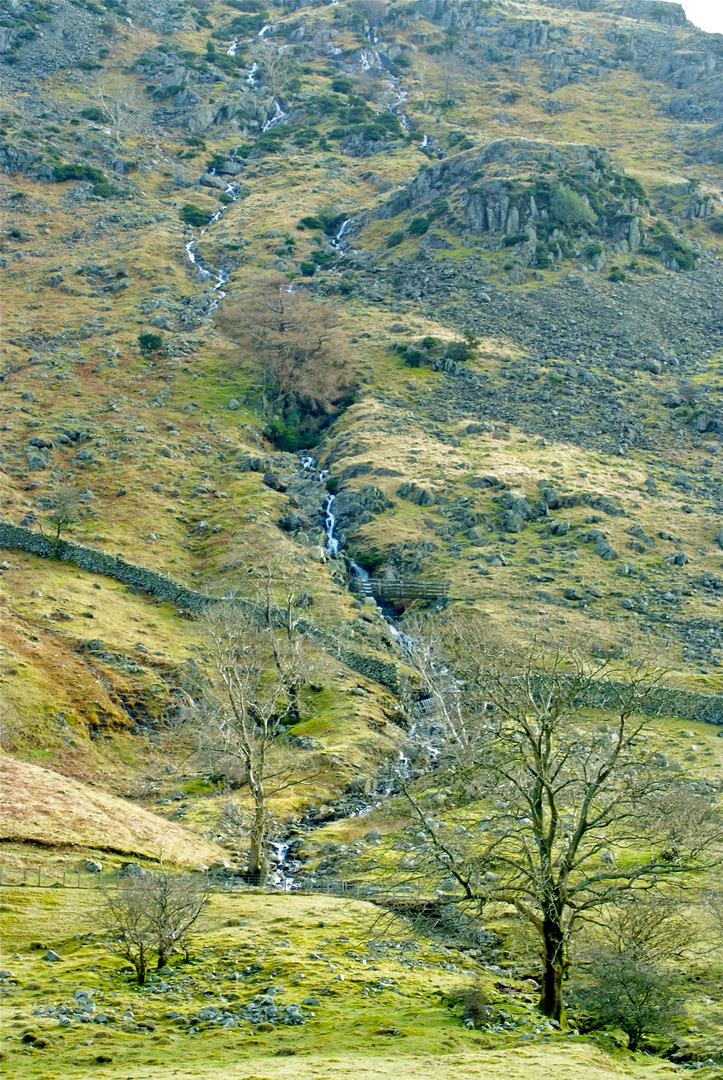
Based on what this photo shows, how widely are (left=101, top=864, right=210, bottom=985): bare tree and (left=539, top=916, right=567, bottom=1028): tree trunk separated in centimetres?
850

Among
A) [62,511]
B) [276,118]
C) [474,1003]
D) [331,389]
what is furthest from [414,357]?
[276,118]

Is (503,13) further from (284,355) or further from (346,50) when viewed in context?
(284,355)

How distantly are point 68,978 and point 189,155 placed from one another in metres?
145

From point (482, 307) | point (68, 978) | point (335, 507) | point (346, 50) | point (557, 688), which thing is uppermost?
point (346, 50)

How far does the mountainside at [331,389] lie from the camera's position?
4734 centimetres

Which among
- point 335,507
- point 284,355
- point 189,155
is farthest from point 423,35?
point 335,507

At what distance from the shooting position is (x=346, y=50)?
188250 millimetres

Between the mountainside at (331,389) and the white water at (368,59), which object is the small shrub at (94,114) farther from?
the white water at (368,59)

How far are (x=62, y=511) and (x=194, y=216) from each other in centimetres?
8004

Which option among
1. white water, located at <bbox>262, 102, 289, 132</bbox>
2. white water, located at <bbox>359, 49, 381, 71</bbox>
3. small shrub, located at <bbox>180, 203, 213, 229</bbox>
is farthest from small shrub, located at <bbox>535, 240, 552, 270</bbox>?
white water, located at <bbox>359, 49, 381, 71</bbox>

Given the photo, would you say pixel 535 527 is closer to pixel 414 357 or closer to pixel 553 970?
pixel 414 357

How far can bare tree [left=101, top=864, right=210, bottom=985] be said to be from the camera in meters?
22.9

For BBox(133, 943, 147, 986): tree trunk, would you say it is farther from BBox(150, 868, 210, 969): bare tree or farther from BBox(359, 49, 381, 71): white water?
BBox(359, 49, 381, 71): white water

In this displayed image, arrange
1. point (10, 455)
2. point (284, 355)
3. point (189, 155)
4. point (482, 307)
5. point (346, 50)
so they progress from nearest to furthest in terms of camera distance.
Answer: point (10, 455) → point (284, 355) → point (482, 307) → point (189, 155) → point (346, 50)
